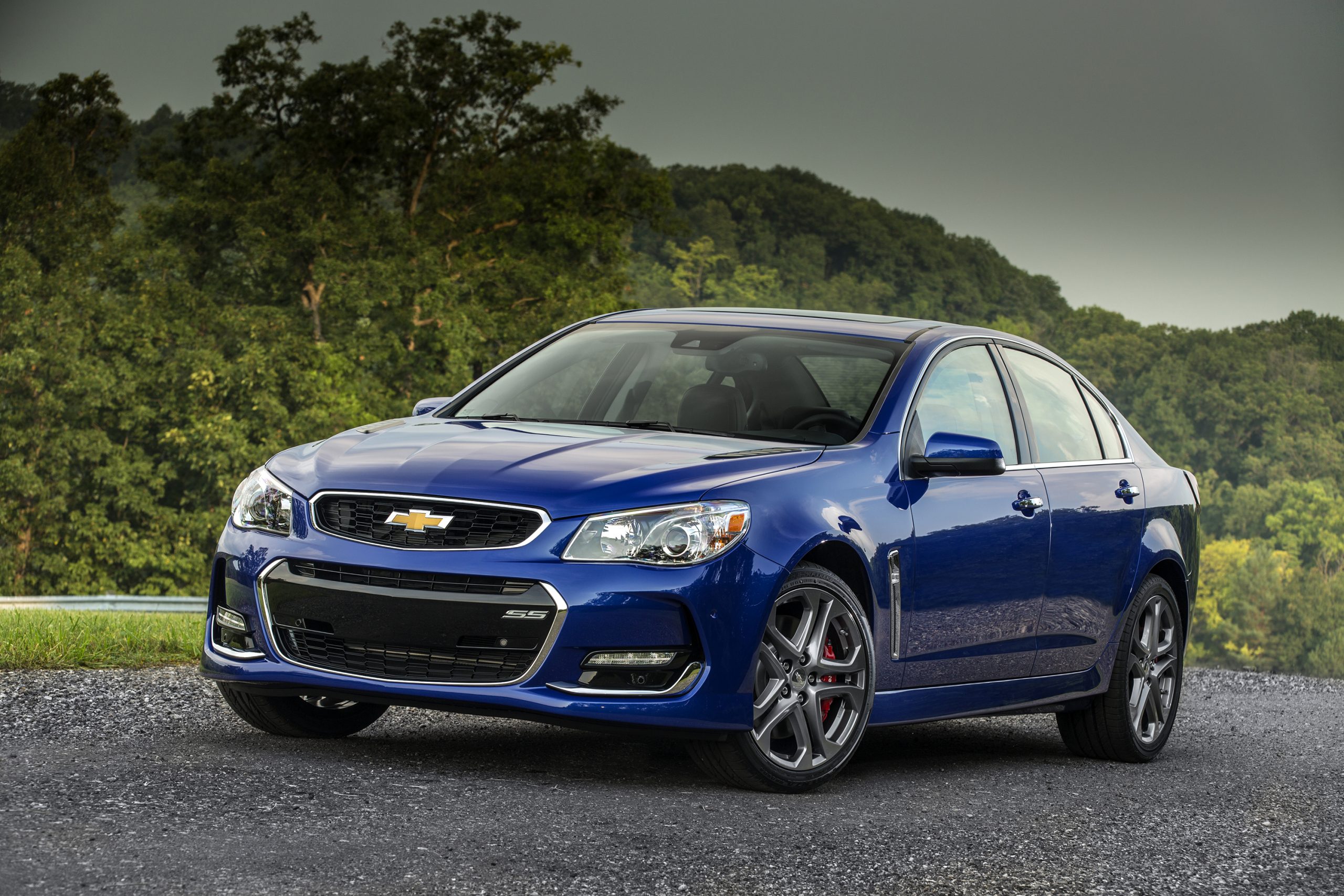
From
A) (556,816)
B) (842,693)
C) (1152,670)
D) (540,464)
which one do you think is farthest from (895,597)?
(1152,670)

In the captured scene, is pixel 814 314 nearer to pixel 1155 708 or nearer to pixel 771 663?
pixel 771 663

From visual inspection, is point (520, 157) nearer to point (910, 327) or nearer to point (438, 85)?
point (438, 85)

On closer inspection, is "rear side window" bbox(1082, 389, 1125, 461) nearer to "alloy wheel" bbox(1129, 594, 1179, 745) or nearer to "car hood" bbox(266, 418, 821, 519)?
"alloy wheel" bbox(1129, 594, 1179, 745)

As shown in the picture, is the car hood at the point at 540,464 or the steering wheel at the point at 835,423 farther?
the steering wheel at the point at 835,423

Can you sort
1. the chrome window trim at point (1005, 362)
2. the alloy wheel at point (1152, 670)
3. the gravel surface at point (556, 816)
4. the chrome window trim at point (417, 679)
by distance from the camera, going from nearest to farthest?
the gravel surface at point (556, 816)
the chrome window trim at point (417, 679)
the chrome window trim at point (1005, 362)
the alloy wheel at point (1152, 670)

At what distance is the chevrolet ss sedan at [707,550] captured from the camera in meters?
5.27

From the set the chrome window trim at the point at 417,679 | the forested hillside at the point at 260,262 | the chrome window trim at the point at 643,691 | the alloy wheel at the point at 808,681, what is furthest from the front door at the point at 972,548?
the forested hillside at the point at 260,262

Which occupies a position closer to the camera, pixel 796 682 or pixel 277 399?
pixel 796 682

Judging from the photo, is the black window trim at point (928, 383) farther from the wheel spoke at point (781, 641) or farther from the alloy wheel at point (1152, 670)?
the alloy wheel at point (1152, 670)

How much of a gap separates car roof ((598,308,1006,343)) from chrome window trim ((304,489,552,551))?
72.4 inches

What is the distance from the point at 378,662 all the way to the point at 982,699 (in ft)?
8.31

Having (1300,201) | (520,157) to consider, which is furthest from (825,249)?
(520,157)

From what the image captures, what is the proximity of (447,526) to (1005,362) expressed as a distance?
9.86 feet

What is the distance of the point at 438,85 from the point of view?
154 feet
